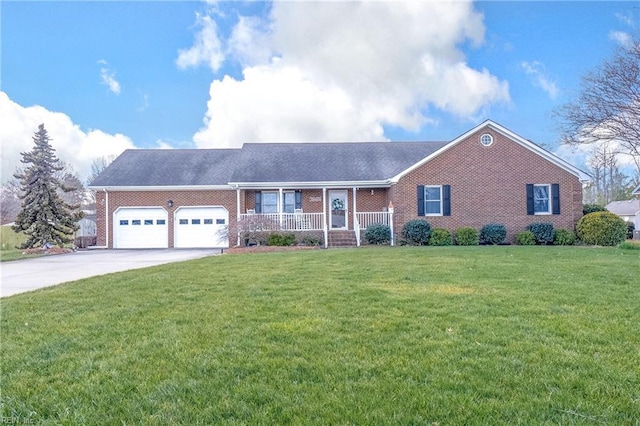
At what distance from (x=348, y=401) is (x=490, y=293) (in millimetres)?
4168

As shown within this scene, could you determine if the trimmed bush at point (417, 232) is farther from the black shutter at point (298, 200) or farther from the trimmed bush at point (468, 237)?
the black shutter at point (298, 200)

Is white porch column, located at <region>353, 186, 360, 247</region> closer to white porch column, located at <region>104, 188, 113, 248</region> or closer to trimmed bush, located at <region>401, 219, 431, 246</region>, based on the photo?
trimmed bush, located at <region>401, 219, 431, 246</region>

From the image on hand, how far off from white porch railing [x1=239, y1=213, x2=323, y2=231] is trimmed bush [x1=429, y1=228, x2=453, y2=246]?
5317mm

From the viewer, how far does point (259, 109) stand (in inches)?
951

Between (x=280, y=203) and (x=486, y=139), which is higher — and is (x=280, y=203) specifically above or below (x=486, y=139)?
below

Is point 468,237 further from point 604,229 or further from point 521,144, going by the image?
point 604,229

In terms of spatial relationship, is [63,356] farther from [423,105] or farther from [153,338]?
[423,105]

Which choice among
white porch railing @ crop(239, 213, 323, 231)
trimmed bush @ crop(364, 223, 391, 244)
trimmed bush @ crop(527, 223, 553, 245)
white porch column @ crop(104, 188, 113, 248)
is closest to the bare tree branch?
trimmed bush @ crop(527, 223, 553, 245)

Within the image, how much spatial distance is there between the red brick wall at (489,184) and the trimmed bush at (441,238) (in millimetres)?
712

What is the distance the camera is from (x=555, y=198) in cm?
1738

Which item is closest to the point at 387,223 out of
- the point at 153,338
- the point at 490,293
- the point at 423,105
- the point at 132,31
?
the point at 423,105

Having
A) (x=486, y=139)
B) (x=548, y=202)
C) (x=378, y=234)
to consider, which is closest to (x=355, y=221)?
(x=378, y=234)

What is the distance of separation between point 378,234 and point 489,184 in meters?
5.58

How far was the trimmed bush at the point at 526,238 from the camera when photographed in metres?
16.6
